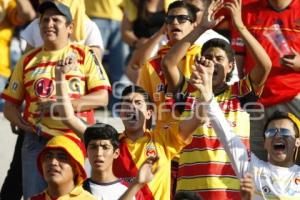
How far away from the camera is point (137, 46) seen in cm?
1394

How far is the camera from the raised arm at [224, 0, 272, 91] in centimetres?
1056

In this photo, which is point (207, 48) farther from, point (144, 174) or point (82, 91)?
point (144, 174)

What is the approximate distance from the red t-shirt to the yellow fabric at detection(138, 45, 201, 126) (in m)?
0.47

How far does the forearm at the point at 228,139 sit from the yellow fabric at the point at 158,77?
1284mm

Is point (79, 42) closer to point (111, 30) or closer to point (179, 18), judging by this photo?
point (179, 18)

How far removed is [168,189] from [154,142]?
0.36m

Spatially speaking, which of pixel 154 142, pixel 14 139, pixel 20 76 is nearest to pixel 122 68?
pixel 14 139

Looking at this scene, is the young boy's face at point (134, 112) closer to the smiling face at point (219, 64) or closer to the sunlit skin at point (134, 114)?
the sunlit skin at point (134, 114)

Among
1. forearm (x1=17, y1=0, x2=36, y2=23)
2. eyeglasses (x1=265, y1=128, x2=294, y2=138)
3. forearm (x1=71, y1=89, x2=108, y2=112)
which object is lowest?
eyeglasses (x1=265, y1=128, x2=294, y2=138)

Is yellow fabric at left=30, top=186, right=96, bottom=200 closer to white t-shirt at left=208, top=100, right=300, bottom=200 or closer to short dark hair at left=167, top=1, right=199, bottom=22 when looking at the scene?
white t-shirt at left=208, top=100, right=300, bottom=200

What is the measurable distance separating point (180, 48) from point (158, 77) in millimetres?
715

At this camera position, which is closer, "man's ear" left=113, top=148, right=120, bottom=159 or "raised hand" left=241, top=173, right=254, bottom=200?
"raised hand" left=241, top=173, right=254, bottom=200

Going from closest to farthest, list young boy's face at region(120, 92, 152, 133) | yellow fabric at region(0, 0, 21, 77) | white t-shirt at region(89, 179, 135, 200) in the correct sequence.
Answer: white t-shirt at region(89, 179, 135, 200) → young boy's face at region(120, 92, 152, 133) → yellow fabric at region(0, 0, 21, 77)

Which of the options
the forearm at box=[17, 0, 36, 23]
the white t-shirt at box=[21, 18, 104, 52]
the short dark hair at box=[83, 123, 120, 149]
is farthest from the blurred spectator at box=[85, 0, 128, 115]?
the short dark hair at box=[83, 123, 120, 149]
